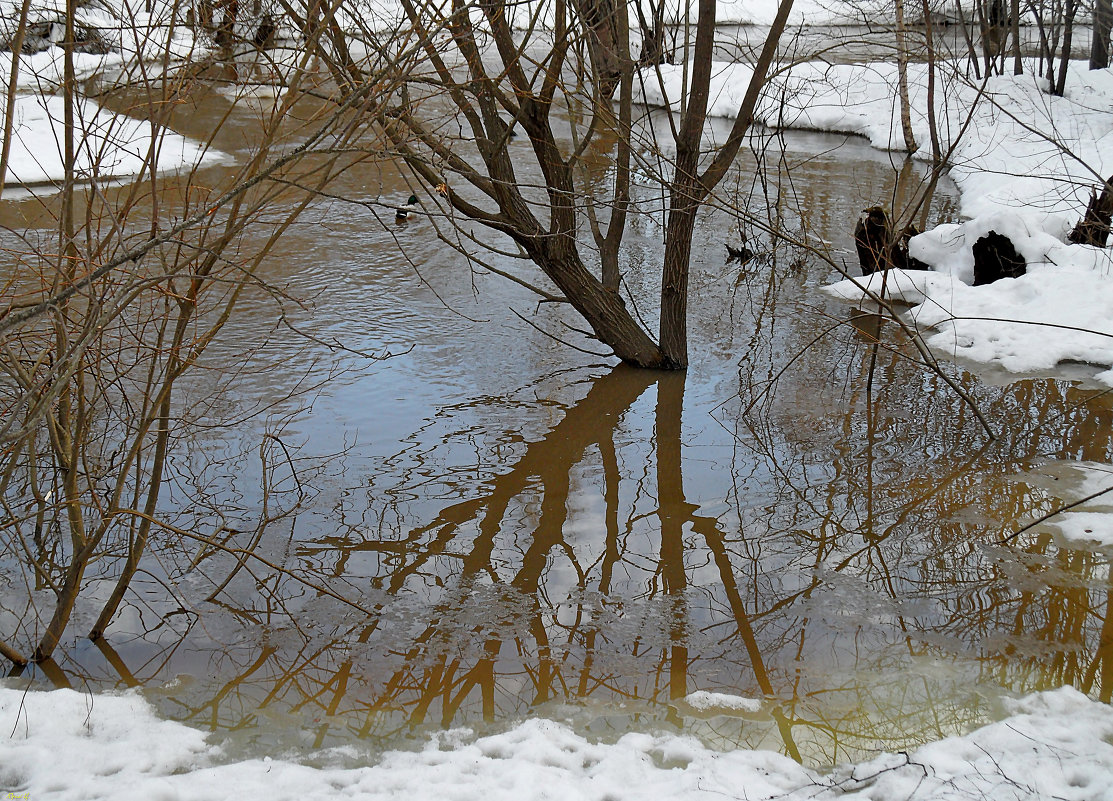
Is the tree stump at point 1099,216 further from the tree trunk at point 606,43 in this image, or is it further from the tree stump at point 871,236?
the tree trunk at point 606,43

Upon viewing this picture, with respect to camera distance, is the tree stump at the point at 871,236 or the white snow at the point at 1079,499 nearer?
the white snow at the point at 1079,499

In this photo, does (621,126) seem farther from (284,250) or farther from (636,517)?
(284,250)

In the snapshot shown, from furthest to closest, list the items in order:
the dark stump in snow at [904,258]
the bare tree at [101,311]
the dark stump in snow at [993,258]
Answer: the dark stump in snow at [904,258]
the dark stump in snow at [993,258]
the bare tree at [101,311]

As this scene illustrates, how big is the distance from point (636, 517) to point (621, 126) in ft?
8.53

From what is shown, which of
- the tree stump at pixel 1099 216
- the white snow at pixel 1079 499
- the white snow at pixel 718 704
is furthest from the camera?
the tree stump at pixel 1099 216

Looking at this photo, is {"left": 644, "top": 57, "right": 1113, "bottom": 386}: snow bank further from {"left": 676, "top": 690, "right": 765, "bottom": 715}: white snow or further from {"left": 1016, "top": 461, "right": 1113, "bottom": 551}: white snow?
{"left": 676, "top": 690, "right": 765, "bottom": 715}: white snow

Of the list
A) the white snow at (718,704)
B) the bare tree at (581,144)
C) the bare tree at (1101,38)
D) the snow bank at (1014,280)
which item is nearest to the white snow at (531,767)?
the white snow at (718,704)

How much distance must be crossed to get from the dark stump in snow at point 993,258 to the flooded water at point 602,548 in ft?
6.15

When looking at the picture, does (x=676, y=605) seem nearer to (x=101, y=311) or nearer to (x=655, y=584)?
(x=655, y=584)

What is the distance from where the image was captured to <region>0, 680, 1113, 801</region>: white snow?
305 cm

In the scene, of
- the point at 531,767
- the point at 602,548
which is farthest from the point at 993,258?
the point at 531,767

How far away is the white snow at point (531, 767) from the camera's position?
3.05 meters

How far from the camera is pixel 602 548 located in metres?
4.94

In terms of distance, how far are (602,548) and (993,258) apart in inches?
257
